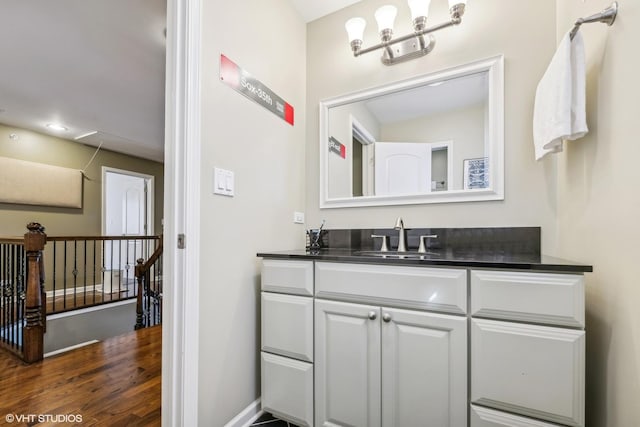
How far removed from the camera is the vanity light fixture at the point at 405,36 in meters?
1.51

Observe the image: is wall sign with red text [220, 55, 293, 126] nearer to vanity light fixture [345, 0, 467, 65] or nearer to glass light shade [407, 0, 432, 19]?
vanity light fixture [345, 0, 467, 65]

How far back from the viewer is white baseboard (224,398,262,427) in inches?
52.5

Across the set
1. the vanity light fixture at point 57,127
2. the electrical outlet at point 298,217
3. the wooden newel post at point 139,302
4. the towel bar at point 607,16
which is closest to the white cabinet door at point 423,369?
the electrical outlet at point 298,217

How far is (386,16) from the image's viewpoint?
163 cm

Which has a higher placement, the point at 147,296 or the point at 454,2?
the point at 454,2

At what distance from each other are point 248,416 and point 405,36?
2185mm

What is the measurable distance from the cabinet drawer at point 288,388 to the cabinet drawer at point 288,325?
0.05m

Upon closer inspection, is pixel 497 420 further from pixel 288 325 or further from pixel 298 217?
pixel 298 217

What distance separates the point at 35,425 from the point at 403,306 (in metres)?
1.88

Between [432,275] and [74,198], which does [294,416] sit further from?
[74,198]

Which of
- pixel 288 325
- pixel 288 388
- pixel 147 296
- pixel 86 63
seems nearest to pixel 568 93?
pixel 288 325

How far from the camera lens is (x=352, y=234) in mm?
1807

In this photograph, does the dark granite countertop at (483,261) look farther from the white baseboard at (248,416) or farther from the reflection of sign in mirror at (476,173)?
the white baseboard at (248,416)

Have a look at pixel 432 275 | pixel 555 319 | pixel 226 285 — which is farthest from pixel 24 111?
pixel 555 319
